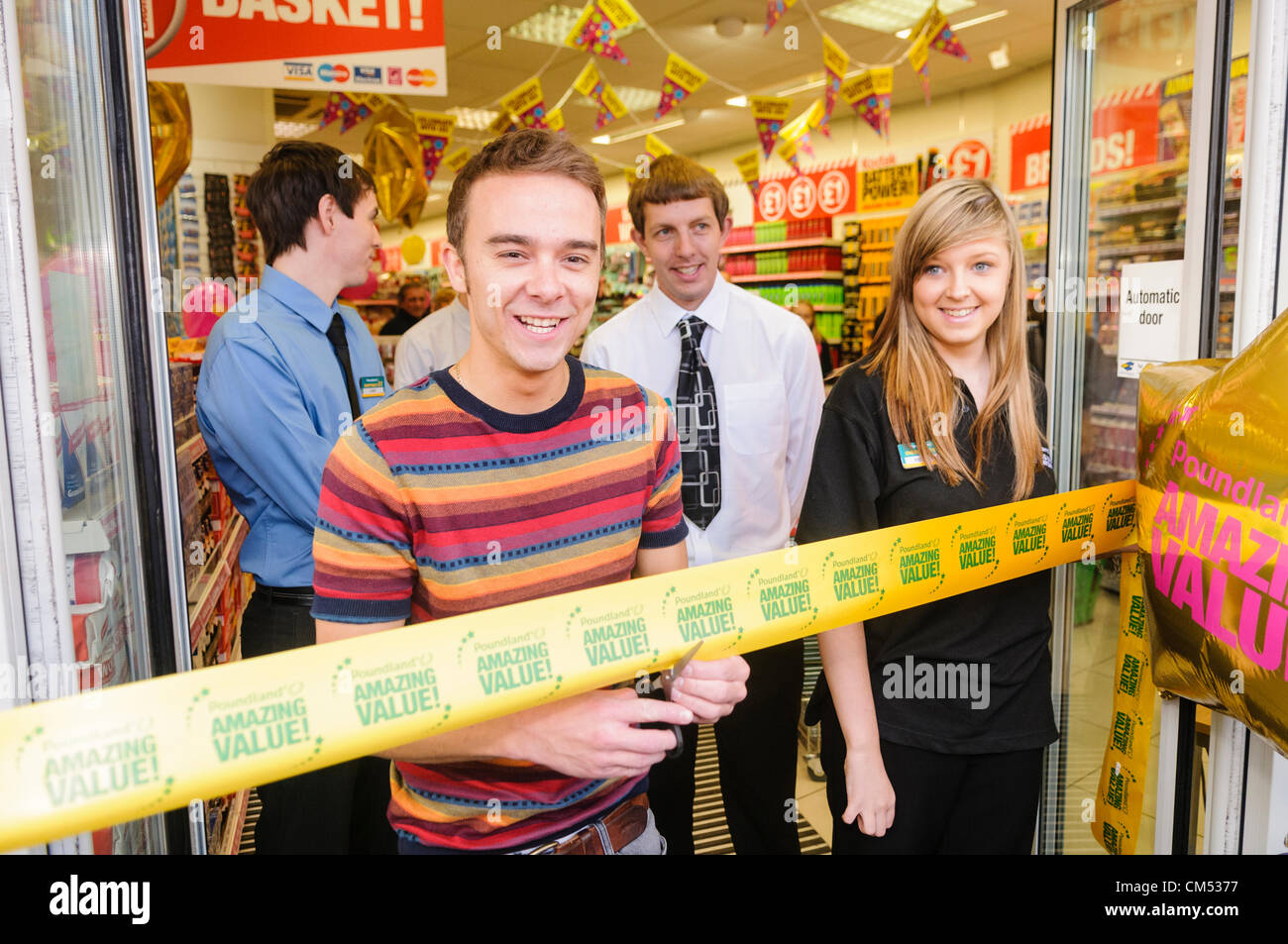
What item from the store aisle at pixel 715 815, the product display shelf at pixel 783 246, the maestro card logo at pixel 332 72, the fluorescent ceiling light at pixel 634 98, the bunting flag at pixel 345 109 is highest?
the fluorescent ceiling light at pixel 634 98

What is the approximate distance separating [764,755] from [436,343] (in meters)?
3.17

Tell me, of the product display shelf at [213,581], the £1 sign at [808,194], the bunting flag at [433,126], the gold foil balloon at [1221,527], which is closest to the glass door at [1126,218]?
the gold foil balloon at [1221,527]

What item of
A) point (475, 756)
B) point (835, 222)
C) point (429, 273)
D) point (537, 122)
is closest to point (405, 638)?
point (475, 756)

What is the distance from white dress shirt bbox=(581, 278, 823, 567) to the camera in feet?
9.37

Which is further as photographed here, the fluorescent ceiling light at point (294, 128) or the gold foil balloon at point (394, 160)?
the fluorescent ceiling light at point (294, 128)

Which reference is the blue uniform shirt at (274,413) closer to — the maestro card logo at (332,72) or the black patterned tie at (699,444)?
the maestro card logo at (332,72)

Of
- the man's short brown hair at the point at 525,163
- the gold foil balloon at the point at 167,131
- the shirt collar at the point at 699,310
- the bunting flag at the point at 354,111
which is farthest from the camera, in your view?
the bunting flag at the point at 354,111

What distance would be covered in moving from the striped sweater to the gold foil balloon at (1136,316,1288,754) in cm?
96

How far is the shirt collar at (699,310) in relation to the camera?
294 cm

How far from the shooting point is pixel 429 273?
21953 mm

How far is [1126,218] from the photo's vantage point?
9.89ft

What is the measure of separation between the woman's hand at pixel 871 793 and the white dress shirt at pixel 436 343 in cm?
368

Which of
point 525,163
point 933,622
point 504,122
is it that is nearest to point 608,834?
point 933,622

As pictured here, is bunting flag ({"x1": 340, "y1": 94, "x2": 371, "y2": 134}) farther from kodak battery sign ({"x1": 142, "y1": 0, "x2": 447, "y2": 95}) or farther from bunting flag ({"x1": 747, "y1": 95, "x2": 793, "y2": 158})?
kodak battery sign ({"x1": 142, "y1": 0, "x2": 447, "y2": 95})
